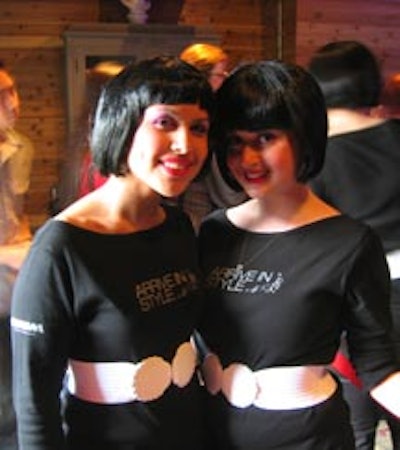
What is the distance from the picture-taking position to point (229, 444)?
3.69 ft

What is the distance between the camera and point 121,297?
40.2 inches

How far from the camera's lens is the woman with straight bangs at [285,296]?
A: 1.08 metres

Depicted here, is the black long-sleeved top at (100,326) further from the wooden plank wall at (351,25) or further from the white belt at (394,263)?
the wooden plank wall at (351,25)

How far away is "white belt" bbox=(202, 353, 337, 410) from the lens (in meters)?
1.09

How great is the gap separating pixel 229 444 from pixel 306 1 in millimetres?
4733

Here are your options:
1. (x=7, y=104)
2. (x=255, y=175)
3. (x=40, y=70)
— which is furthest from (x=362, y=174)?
(x=40, y=70)

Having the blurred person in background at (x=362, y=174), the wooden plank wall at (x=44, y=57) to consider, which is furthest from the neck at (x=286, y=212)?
the wooden plank wall at (x=44, y=57)

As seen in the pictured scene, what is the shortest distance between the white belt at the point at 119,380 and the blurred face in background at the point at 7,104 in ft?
3.97

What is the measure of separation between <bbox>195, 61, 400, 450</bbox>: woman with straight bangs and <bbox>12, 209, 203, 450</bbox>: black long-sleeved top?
0.23ft

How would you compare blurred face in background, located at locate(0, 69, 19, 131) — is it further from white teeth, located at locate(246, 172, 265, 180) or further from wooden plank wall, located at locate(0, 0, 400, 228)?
wooden plank wall, located at locate(0, 0, 400, 228)

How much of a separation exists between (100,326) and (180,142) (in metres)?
0.30

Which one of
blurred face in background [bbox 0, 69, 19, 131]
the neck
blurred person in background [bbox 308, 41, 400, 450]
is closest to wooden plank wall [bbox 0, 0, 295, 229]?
blurred face in background [bbox 0, 69, 19, 131]

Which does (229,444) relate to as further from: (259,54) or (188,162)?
(259,54)

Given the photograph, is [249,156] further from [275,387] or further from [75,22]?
[75,22]
